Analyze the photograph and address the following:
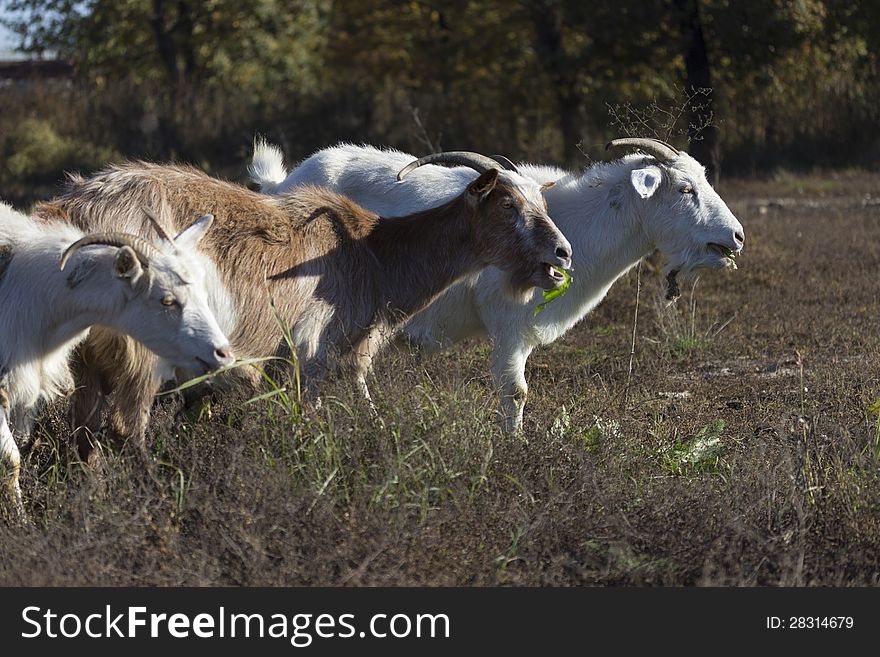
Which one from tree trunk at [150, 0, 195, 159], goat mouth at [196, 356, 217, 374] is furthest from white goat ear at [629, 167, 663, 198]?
tree trunk at [150, 0, 195, 159]

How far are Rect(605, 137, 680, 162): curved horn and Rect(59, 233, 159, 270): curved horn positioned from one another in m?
3.12

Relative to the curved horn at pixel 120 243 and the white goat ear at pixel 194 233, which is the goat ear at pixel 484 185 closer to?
the white goat ear at pixel 194 233

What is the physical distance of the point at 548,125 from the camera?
80.0 ft

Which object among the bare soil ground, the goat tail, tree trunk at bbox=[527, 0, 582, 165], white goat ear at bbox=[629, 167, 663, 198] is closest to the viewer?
the bare soil ground

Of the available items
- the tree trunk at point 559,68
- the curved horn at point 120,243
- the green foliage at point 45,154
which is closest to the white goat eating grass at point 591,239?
the curved horn at point 120,243

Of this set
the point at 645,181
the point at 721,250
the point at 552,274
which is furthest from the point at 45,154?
the point at 552,274

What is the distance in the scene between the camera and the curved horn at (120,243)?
525 centimetres

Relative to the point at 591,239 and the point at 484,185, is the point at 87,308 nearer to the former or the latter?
the point at 484,185

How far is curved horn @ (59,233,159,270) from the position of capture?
525 centimetres

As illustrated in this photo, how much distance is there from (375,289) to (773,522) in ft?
8.08

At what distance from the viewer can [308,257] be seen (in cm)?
647

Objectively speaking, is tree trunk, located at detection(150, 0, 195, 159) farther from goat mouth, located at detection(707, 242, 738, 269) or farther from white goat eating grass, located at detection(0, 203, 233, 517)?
white goat eating grass, located at detection(0, 203, 233, 517)

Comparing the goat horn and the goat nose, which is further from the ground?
the goat horn

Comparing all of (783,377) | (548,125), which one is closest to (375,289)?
(783,377)
